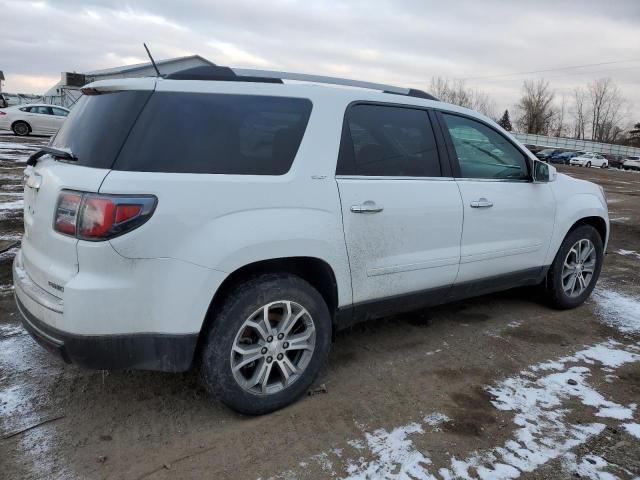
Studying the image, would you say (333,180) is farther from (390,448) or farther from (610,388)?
(610,388)

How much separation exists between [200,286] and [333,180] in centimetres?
100

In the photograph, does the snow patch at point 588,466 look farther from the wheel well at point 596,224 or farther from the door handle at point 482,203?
the wheel well at point 596,224

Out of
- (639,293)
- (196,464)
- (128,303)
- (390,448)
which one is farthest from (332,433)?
(639,293)

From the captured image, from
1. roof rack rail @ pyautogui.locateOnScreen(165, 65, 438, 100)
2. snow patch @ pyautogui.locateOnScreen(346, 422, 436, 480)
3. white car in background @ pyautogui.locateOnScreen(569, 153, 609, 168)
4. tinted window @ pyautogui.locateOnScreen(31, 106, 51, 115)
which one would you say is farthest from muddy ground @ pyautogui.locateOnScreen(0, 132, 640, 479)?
white car in background @ pyautogui.locateOnScreen(569, 153, 609, 168)

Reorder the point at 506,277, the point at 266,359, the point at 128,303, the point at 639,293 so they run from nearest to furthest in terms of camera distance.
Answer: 1. the point at 128,303
2. the point at 266,359
3. the point at 506,277
4. the point at 639,293

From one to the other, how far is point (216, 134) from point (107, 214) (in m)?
0.70

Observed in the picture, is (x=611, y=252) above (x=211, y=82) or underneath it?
underneath

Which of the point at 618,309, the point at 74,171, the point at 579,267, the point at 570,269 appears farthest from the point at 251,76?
the point at 618,309

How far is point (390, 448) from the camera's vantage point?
264cm

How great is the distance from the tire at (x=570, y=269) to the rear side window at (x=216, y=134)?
9.52ft

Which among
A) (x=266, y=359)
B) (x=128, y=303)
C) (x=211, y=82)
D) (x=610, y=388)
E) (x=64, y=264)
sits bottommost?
(x=610, y=388)

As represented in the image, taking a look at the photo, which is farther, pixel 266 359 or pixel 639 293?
pixel 639 293

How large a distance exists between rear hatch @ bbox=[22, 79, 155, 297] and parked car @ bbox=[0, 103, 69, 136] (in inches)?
855

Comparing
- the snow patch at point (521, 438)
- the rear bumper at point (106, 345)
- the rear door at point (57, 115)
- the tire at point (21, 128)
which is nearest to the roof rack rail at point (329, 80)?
the rear bumper at point (106, 345)
